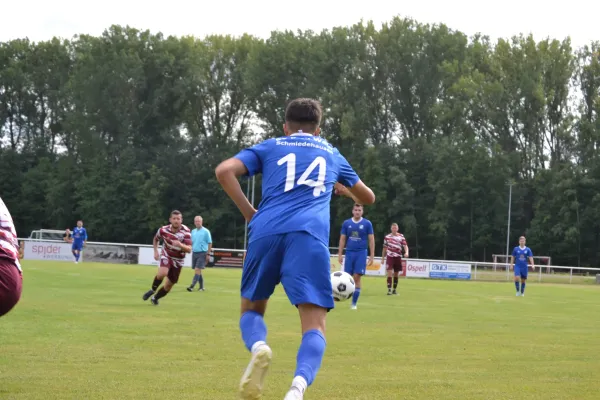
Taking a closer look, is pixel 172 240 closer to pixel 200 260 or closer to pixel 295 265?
pixel 200 260

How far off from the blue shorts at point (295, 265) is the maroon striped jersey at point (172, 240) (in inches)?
527

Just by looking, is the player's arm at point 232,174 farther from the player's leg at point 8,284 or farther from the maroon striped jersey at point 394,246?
the maroon striped jersey at point 394,246

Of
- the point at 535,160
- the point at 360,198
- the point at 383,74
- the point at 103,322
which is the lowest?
the point at 103,322

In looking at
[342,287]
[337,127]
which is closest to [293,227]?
[342,287]

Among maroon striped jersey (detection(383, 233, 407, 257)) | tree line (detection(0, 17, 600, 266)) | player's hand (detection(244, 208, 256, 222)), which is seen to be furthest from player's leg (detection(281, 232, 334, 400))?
tree line (detection(0, 17, 600, 266))

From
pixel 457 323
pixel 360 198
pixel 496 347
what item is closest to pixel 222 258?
pixel 457 323

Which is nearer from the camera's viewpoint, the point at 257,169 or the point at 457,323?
the point at 257,169

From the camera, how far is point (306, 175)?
612 cm

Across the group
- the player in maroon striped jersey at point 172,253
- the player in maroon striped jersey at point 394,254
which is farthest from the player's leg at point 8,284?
the player in maroon striped jersey at point 394,254

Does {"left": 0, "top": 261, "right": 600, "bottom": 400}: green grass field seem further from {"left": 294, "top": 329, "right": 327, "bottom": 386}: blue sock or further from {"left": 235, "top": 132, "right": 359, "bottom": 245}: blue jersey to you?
{"left": 235, "top": 132, "right": 359, "bottom": 245}: blue jersey

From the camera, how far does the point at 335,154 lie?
20.9 feet

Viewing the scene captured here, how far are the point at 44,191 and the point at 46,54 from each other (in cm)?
1241

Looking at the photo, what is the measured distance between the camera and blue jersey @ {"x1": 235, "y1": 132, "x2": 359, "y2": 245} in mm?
5992

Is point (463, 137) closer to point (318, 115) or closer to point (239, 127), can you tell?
point (239, 127)
